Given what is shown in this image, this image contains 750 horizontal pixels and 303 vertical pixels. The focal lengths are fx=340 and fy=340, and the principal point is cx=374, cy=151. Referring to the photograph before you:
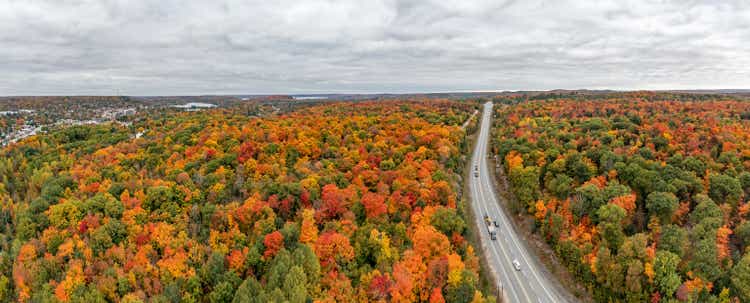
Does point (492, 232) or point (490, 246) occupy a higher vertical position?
point (492, 232)

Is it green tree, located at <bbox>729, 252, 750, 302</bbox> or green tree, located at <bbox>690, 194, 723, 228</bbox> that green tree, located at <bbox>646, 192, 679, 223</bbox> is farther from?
green tree, located at <bbox>729, 252, 750, 302</bbox>

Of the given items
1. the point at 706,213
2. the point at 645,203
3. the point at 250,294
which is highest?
the point at 706,213

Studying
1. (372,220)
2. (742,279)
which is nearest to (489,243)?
(372,220)

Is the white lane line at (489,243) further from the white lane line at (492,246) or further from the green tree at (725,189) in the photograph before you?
the green tree at (725,189)

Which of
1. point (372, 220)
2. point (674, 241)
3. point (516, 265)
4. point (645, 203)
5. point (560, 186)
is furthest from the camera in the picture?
point (560, 186)

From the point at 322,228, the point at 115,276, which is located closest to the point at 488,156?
the point at 322,228

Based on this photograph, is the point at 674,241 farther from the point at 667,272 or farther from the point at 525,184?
the point at 525,184

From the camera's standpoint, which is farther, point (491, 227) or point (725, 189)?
point (491, 227)

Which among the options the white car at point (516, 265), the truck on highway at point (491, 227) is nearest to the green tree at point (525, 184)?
the truck on highway at point (491, 227)
